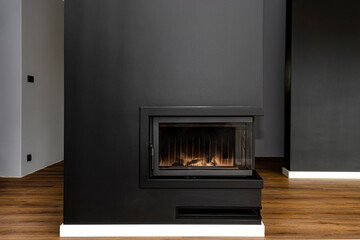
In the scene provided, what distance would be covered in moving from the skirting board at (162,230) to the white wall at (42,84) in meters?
2.38

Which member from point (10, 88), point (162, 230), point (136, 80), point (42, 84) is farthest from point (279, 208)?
point (42, 84)

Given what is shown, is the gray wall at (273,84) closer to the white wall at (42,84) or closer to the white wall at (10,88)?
the white wall at (42,84)

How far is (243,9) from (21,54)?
312 centimetres

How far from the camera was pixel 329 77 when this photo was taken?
393 centimetres

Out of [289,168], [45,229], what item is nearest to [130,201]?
[45,229]

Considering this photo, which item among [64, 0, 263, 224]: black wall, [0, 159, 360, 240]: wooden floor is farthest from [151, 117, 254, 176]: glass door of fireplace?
[0, 159, 360, 240]: wooden floor

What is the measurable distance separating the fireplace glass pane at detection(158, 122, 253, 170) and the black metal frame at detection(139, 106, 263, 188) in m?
0.09

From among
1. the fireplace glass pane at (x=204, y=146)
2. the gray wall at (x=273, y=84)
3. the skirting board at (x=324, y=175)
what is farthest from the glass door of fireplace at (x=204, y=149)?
the gray wall at (x=273, y=84)

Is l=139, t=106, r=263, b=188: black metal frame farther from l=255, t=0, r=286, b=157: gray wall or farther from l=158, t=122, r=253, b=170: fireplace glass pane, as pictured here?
l=255, t=0, r=286, b=157: gray wall

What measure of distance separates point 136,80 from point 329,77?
9.93 feet

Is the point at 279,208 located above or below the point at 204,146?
below

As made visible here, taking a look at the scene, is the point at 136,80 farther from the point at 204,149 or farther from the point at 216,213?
the point at 216,213

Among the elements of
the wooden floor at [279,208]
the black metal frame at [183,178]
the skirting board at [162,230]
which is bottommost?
the wooden floor at [279,208]

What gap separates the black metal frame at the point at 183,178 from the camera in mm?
1969
